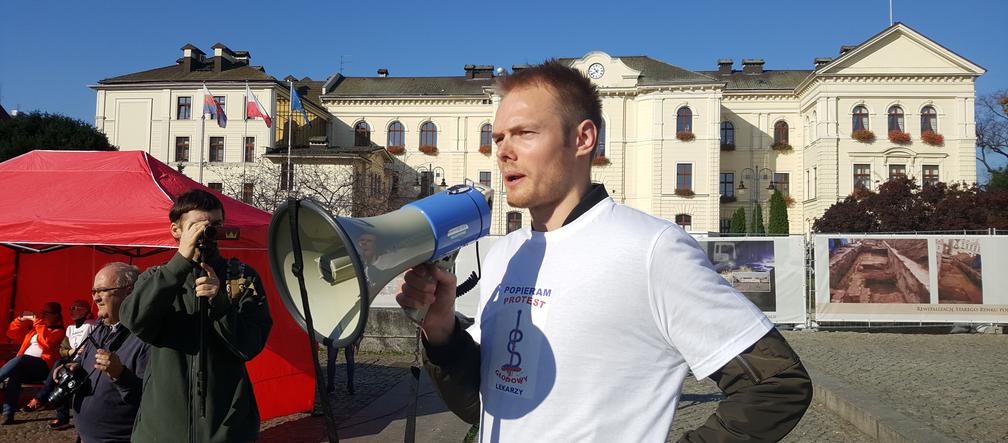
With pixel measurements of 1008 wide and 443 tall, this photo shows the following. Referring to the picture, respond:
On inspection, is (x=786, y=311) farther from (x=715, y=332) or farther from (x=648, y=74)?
(x=648, y=74)

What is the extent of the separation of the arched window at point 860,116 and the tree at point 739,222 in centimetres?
977

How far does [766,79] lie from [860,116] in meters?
8.59

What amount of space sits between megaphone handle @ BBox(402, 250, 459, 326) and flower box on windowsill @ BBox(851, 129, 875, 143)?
162 feet

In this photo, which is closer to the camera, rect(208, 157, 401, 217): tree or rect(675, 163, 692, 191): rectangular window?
rect(208, 157, 401, 217): tree

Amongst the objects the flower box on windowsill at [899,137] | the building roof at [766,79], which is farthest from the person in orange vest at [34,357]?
the flower box on windowsill at [899,137]

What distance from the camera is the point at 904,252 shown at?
15.4m

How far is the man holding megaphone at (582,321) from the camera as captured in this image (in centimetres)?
153

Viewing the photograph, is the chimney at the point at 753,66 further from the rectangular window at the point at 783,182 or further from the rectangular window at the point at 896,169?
the rectangular window at the point at 896,169

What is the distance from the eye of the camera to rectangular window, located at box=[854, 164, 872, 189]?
45281 millimetres

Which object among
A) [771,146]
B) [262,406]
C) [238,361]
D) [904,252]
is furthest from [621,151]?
[238,361]

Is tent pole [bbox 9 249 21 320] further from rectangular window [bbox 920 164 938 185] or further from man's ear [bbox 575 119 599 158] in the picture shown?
rectangular window [bbox 920 164 938 185]

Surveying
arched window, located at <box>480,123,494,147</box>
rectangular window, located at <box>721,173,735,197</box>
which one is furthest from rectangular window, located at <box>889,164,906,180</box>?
arched window, located at <box>480,123,494,147</box>

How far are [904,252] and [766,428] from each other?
16.4m

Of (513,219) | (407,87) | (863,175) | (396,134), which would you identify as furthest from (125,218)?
(407,87)
